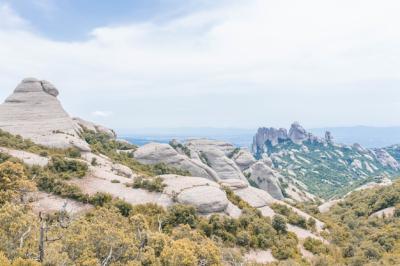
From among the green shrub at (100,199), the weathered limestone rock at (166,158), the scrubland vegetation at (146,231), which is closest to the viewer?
the scrubland vegetation at (146,231)

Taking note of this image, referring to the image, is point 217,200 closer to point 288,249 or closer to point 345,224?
point 288,249

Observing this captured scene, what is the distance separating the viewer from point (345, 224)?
48.4 m

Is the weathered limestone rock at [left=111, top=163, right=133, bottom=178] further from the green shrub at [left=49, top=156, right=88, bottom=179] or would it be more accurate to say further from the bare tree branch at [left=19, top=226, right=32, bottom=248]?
the bare tree branch at [left=19, top=226, right=32, bottom=248]

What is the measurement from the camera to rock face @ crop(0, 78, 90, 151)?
149 feet

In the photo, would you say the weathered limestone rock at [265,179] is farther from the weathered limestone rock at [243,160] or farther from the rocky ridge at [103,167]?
the rocky ridge at [103,167]

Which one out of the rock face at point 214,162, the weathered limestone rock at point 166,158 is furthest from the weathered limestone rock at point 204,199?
the weathered limestone rock at point 166,158

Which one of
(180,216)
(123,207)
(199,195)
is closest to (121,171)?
(123,207)

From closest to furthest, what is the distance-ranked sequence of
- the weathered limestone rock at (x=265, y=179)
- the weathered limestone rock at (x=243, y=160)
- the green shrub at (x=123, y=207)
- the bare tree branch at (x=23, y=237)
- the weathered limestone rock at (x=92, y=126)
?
the bare tree branch at (x=23, y=237) < the green shrub at (x=123, y=207) < the weathered limestone rock at (x=92, y=126) < the weathered limestone rock at (x=265, y=179) < the weathered limestone rock at (x=243, y=160)

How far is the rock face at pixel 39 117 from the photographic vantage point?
45375 mm

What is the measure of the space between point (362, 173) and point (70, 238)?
19939 centimetres

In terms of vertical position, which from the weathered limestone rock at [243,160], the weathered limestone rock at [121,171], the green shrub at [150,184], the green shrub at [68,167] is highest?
the green shrub at [68,167]

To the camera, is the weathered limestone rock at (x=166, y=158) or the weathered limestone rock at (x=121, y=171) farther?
the weathered limestone rock at (x=166, y=158)

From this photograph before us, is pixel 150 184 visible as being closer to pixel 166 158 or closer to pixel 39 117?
pixel 166 158

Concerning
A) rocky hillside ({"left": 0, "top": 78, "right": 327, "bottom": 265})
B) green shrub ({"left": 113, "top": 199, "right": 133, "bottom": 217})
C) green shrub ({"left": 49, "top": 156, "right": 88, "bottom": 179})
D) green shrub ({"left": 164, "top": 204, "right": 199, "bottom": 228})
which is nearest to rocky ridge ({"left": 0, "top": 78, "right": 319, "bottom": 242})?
rocky hillside ({"left": 0, "top": 78, "right": 327, "bottom": 265})
